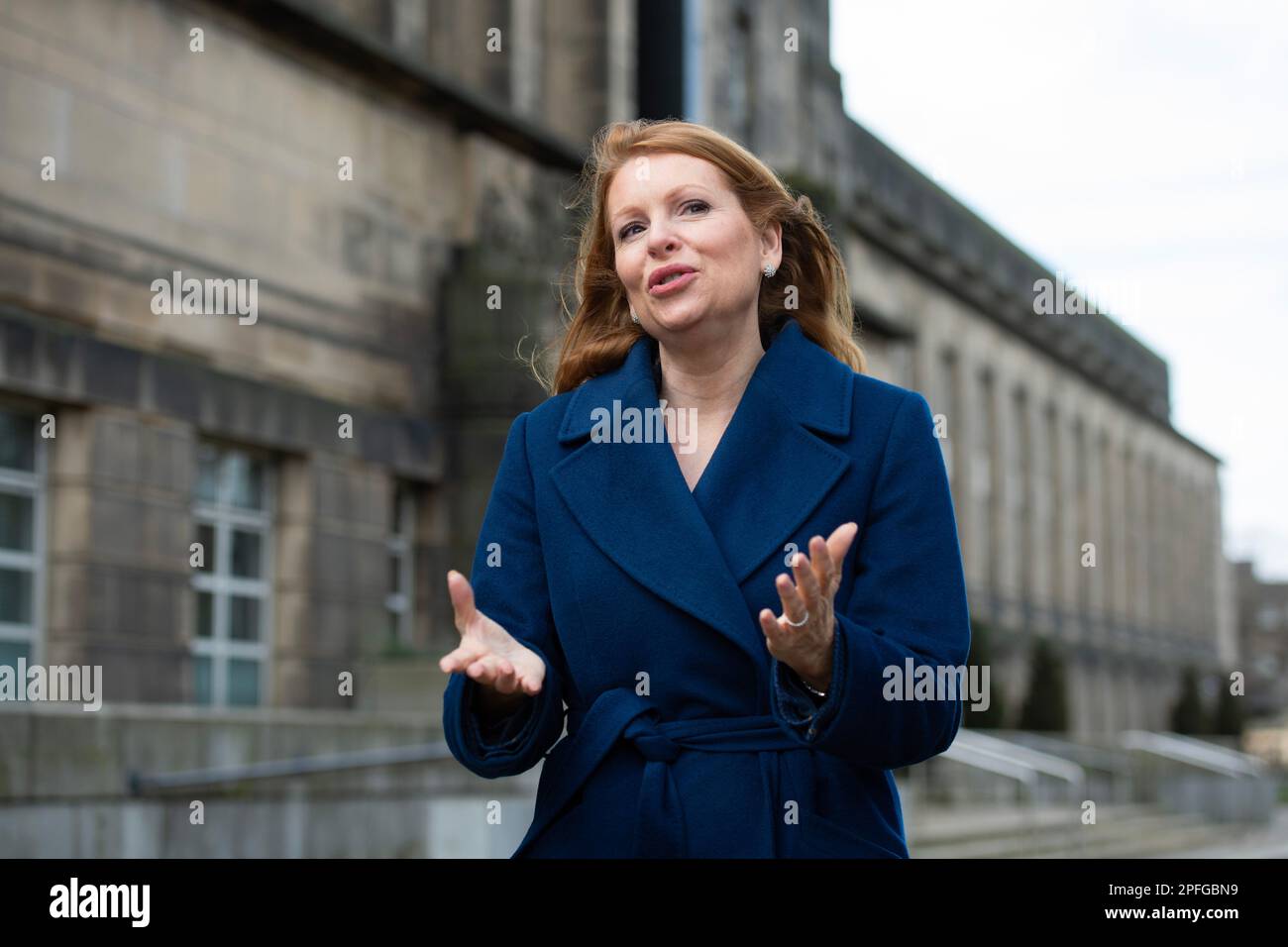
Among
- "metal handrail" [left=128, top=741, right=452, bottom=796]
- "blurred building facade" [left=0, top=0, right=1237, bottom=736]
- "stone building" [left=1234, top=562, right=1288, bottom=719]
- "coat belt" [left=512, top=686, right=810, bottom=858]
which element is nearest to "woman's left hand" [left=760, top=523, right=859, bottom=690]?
"coat belt" [left=512, top=686, right=810, bottom=858]

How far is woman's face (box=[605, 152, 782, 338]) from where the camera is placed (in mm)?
2709

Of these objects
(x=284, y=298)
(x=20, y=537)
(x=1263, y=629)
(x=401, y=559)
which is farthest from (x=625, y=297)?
(x=1263, y=629)

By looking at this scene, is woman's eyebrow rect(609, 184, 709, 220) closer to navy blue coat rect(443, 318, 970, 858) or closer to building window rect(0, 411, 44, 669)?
navy blue coat rect(443, 318, 970, 858)

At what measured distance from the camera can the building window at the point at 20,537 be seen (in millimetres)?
13656

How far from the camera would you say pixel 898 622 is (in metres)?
2.57

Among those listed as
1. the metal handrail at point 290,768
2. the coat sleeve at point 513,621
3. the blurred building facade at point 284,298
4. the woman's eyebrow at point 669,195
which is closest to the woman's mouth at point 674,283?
the woman's eyebrow at point 669,195

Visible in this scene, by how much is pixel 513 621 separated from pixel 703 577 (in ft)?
1.01

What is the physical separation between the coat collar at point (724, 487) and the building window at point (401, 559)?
617 inches

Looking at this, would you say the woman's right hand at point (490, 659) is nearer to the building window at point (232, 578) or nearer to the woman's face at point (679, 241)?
the woman's face at point (679, 241)

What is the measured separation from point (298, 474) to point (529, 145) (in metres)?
5.12

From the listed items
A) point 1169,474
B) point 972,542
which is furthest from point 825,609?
point 1169,474

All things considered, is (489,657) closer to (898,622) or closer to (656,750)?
(656,750)
